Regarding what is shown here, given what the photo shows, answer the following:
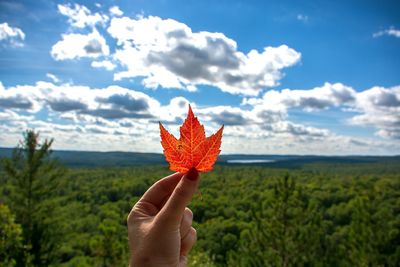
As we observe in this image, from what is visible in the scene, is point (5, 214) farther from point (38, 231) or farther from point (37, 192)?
point (37, 192)

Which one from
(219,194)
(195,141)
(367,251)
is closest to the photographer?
(195,141)

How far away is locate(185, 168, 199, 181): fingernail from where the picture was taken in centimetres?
129

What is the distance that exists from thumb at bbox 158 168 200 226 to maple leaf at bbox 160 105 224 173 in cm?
6

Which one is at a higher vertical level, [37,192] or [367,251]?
[37,192]

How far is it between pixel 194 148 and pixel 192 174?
0.33 feet

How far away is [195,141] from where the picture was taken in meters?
1.36

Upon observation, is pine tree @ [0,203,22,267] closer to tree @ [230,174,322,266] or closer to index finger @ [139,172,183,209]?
index finger @ [139,172,183,209]

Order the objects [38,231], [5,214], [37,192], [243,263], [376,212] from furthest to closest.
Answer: [376,212] < [243,263] < [37,192] < [38,231] < [5,214]

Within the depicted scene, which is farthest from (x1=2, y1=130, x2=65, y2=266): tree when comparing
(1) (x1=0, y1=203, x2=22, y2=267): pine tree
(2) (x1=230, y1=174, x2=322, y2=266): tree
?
(2) (x1=230, y1=174, x2=322, y2=266): tree

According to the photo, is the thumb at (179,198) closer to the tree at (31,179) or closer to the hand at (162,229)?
the hand at (162,229)

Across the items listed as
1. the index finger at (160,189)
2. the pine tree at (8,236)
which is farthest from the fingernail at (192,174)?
the pine tree at (8,236)

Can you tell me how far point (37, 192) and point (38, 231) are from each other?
7.77 metres

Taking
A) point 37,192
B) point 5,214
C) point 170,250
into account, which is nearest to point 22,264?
point 5,214

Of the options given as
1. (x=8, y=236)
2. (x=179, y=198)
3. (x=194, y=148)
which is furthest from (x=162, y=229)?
(x=8, y=236)
